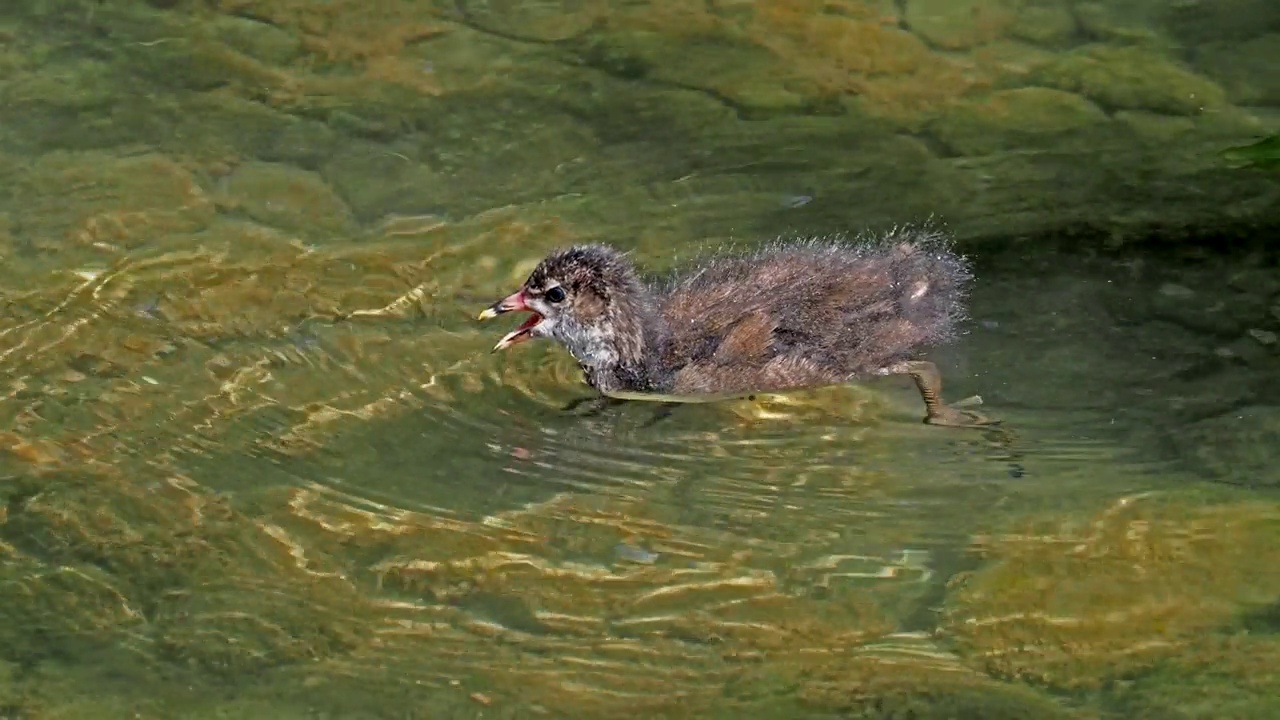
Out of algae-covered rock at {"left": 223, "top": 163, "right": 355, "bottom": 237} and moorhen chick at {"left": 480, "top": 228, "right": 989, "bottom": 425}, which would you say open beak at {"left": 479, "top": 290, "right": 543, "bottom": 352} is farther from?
algae-covered rock at {"left": 223, "top": 163, "right": 355, "bottom": 237}

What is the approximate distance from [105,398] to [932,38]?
3.58 metres

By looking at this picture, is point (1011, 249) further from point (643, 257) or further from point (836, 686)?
point (836, 686)

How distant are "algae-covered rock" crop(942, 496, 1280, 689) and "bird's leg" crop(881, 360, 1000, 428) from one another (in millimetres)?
604

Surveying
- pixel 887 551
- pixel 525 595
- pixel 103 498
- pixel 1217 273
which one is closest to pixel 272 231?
pixel 103 498

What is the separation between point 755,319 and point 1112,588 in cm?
148

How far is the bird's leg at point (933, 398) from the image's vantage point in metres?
5.32

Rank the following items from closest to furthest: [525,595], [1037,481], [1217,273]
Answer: [525,595] < [1037,481] < [1217,273]

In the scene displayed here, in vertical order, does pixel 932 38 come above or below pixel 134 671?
above

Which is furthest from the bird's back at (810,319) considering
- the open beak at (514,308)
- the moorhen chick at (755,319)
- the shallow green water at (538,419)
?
the open beak at (514,308)

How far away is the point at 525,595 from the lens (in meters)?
4.52

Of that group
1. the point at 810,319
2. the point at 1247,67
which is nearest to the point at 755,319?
the point at 810,319

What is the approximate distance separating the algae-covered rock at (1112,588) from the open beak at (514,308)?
1.67 meters

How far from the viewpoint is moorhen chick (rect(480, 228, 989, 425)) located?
552 cm

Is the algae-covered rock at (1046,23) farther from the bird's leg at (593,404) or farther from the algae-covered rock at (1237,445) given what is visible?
the bird's leg at (593,404)
